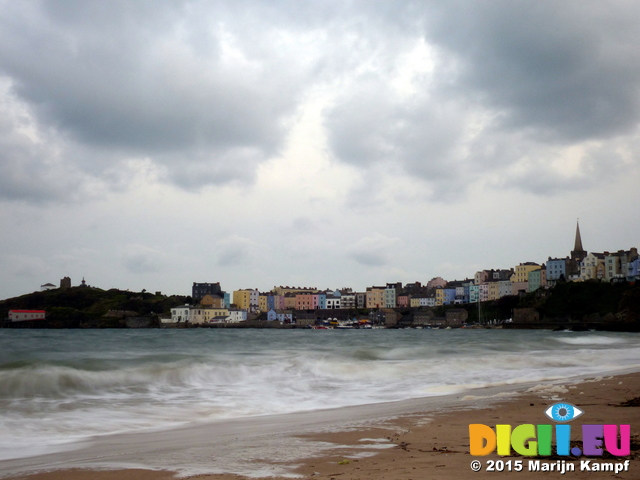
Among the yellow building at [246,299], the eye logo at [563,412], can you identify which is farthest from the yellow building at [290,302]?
the eye logo at [563,412]

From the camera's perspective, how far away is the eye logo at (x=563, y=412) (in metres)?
7.17

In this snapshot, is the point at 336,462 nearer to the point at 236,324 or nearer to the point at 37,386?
the point at 37,386

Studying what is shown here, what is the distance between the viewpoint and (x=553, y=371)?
1742cm

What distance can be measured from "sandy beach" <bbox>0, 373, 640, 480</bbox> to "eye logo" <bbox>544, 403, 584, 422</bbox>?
130 mm

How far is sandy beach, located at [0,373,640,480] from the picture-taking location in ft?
14.7

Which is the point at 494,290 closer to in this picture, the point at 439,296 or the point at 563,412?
the point at 439,296

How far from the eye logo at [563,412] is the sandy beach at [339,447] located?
0.43ft

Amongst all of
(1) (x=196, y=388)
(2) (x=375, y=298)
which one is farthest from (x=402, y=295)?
(1) (x=196, y=388)

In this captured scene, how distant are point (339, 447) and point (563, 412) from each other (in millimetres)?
3885

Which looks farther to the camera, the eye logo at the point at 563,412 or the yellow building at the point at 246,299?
the yellow building at the point at 246,299

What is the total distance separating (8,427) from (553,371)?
15433mm

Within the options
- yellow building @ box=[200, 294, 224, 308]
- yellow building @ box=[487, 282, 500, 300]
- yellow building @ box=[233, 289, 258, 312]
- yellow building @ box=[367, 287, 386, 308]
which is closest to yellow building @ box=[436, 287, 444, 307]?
yellow building @ box=[487, 282, 500, 300]

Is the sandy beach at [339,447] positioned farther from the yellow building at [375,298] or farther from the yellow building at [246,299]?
the yellow building at [375,298]

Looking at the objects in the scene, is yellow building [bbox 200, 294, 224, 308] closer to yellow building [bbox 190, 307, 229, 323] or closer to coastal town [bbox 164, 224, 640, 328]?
coastal town [bbox 164, 224, 640, 328]
